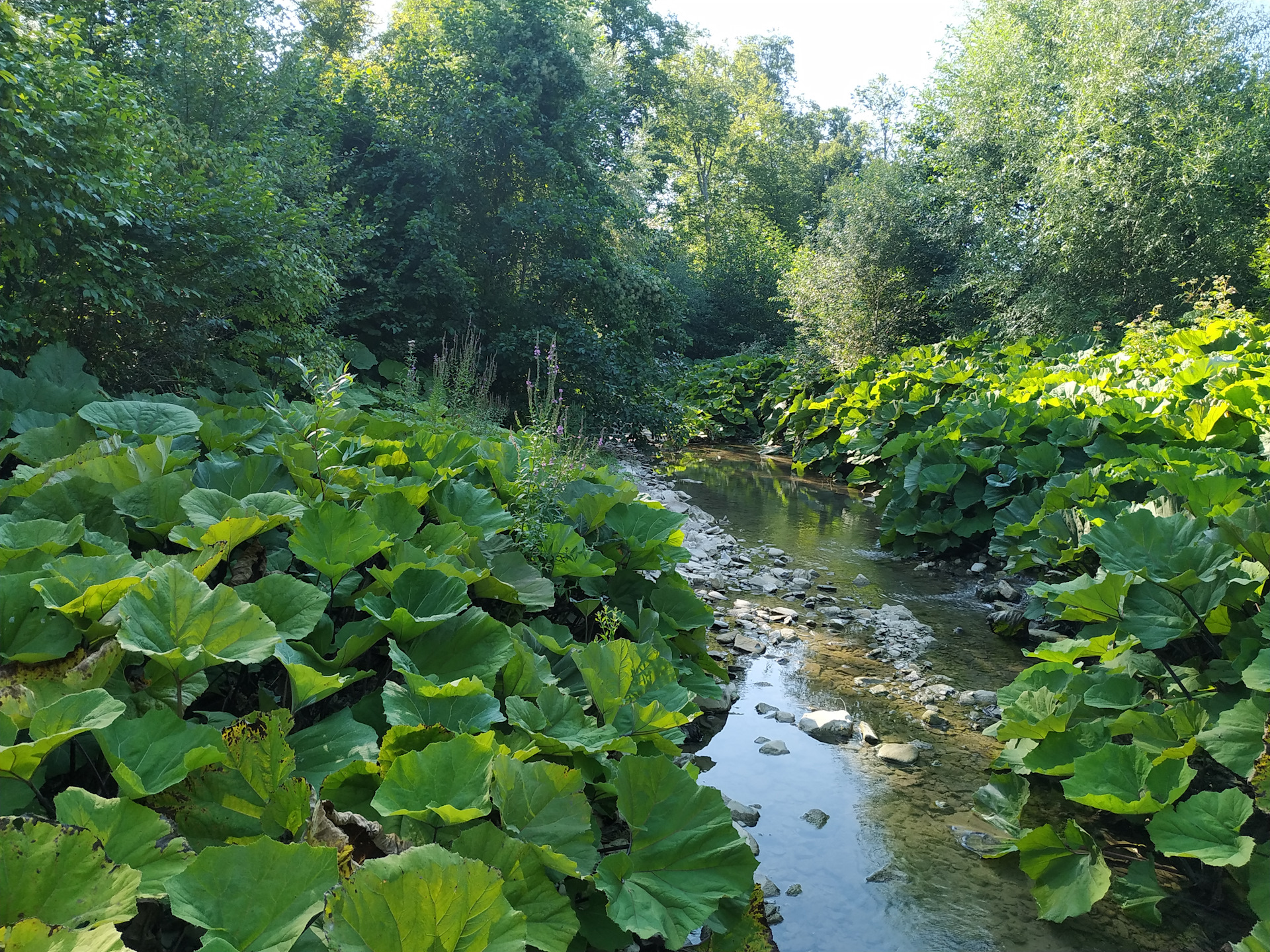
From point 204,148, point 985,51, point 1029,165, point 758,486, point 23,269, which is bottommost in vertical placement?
point 758,486

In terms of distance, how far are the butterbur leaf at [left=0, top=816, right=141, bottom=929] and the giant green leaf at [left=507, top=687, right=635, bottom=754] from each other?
984 millimetres

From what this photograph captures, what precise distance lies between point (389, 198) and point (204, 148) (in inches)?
129

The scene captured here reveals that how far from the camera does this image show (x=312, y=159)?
7270 millimetres

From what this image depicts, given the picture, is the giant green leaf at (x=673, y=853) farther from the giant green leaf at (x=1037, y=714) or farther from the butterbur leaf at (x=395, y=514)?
the giant green leaf at (x=1037, y=714)

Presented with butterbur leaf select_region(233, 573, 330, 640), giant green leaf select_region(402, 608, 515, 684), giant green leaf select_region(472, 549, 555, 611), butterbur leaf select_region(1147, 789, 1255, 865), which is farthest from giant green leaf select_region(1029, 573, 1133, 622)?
butterbur leaf select_region(233, 573, 330, 640)

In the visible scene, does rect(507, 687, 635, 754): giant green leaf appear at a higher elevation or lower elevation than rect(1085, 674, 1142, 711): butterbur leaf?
lower

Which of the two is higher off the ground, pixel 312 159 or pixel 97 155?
pixel 312 159

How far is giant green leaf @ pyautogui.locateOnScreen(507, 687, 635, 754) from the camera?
1988mm

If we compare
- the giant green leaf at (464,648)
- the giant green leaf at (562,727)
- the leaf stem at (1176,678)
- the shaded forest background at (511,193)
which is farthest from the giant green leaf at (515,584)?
the shaded forest background at (511,193)

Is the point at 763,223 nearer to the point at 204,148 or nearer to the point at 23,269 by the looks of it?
the point at 204,148

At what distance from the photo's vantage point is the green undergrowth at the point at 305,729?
43.9 inches

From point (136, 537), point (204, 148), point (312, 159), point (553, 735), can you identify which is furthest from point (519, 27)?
point (553, 735)

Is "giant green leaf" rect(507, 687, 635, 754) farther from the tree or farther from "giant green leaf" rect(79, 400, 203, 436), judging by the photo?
the tree

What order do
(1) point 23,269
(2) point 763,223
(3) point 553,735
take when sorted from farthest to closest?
1. (2) point 763,223
2. (1) point 23,269
3. (3) point 553,735
